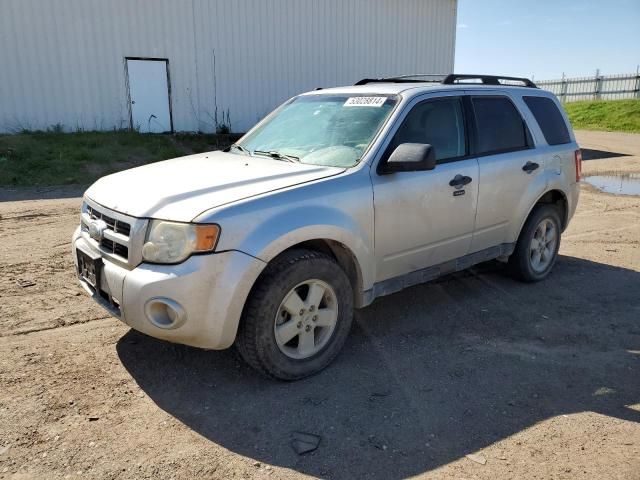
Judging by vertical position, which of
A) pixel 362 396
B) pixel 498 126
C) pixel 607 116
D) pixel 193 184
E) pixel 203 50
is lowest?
pixel 362 396

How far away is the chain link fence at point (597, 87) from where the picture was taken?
34094 mm

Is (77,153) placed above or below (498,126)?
below

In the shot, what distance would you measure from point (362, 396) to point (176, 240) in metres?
1.47

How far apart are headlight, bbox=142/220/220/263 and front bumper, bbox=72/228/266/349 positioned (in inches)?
1.8

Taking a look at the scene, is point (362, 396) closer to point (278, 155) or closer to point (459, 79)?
point (278, 155)

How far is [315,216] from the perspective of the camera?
333 centimetres

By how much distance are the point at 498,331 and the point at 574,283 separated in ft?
5.43

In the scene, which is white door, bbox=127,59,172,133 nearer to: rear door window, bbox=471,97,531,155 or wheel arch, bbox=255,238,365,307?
rear door window, bbox=471,97,531,155

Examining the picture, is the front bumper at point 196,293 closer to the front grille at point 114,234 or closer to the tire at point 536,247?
the front grille at point 114,234

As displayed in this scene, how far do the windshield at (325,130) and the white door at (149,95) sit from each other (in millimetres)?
11508

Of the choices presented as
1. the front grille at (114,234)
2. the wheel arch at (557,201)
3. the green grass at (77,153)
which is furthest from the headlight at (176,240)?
the green grass at (77,153)

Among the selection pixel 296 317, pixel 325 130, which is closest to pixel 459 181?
pixel 325 130

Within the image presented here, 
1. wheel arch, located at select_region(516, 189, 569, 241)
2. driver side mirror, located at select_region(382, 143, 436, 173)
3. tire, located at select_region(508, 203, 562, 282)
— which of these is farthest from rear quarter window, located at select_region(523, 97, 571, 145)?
driver side mirror, located at select_region(382, 143, 436, 173)

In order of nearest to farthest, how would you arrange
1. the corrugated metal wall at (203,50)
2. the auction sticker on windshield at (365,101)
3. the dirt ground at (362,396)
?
the dirt ground at (362,396) < the auction sticker on windshield at (365,101) < the corrugated metal wall at (203,50)
